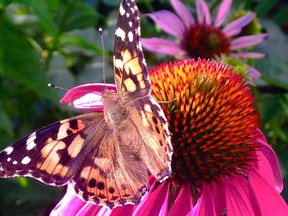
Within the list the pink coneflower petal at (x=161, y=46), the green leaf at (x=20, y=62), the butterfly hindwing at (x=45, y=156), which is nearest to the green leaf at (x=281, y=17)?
the pink coneflower petal at (x=161, y=46)

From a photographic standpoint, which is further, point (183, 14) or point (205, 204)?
point (183, 14)

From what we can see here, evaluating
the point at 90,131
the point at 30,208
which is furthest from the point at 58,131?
the point at 30,208

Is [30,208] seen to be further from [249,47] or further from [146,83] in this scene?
[146,83]

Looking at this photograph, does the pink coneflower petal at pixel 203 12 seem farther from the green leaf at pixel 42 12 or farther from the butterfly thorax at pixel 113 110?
the butterfly thorax at pixel 113 110

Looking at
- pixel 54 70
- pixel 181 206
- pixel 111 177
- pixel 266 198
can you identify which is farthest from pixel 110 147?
pixel 54 70

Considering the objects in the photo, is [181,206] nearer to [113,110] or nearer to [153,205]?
[153,205]

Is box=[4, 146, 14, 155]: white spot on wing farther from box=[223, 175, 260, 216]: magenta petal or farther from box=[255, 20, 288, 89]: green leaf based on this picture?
box=[255, 20, 288, 89]: green leaf
